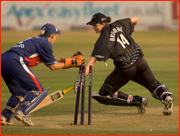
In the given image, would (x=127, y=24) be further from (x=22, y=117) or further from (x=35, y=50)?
(x=22, y=117)

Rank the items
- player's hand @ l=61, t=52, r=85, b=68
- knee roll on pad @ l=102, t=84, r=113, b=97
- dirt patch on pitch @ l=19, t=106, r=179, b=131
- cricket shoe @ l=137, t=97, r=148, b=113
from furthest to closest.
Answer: cricket shoe @ l=137, t=97, r=148, b=113, knee roll on pad @ l=102, t=84, r=113, b=97, player's hand @ l=61, t=52, r=85, b=68, dirt patch on pitch @ l=19, t=106, r=179, b=131

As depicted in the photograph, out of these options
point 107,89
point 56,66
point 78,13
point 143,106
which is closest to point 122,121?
point 107,89

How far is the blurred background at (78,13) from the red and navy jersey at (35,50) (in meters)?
39.9

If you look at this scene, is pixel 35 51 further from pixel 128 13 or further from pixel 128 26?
pixel 128 13

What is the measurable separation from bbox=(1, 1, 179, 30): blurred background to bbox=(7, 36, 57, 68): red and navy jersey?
39.9 metres

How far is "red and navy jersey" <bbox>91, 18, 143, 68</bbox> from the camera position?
6914mm

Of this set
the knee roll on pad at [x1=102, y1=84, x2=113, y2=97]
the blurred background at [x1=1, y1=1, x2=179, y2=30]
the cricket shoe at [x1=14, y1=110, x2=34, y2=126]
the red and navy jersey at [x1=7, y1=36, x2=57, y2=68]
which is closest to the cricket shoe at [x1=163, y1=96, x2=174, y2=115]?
the knee roll on pad at [x1=102, y1=84, x2=113, y2=97]

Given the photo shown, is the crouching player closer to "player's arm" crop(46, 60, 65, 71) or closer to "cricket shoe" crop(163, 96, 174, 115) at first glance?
"player's arm" crop(46, 60, 65, 71)

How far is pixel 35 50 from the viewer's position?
657 centimetres

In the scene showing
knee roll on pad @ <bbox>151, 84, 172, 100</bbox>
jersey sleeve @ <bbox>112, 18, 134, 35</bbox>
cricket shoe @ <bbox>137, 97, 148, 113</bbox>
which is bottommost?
cricket shoe @ <bbox>137, 97, 148, 113</bbox>

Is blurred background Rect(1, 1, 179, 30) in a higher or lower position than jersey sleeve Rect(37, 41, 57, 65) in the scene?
lower

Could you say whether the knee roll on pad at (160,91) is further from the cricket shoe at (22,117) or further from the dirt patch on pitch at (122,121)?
the cricket shoe at (22,117)

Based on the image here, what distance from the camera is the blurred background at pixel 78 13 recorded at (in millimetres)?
46219

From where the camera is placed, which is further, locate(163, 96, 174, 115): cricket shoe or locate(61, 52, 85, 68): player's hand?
locate(163, 96, 174, 115): cricket shoe
